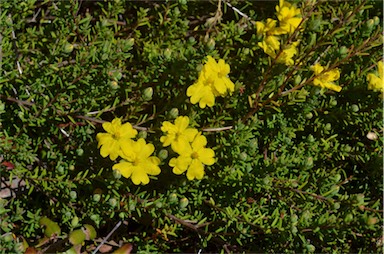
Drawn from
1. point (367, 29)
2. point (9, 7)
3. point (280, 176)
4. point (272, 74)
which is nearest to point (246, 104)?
point (272, 74)

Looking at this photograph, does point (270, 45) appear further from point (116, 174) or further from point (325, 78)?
point (116, 174)

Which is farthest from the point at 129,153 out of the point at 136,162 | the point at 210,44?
the point at 210,44

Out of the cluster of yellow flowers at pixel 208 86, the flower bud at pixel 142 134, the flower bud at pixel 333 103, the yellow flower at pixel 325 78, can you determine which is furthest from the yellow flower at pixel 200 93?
the flower bud at pixel 333 103

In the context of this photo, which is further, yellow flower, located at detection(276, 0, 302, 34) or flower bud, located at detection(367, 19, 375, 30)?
yellow flower, located at detection(276, 0, 302, 34)

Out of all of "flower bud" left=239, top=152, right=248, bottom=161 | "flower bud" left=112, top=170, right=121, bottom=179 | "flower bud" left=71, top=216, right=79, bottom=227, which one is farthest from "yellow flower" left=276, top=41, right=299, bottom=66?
"flower bud" left=71, top=216, right=79, bottom=227

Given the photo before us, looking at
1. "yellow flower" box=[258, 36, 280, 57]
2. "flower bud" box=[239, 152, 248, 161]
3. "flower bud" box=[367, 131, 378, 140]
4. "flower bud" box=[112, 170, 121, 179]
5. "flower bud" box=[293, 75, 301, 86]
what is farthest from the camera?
"flower bud" box=[367, 131, 378, 140]

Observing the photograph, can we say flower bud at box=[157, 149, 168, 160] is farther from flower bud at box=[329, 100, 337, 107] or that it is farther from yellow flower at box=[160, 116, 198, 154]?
flower bud at box=[329, 100, 337, 107]

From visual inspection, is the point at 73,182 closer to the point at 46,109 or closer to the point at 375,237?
the point at 46,109

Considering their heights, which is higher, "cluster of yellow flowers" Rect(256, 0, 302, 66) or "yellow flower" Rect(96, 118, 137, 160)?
"cluster of yellow flowers" Rect(256, 0, 302, 66)
